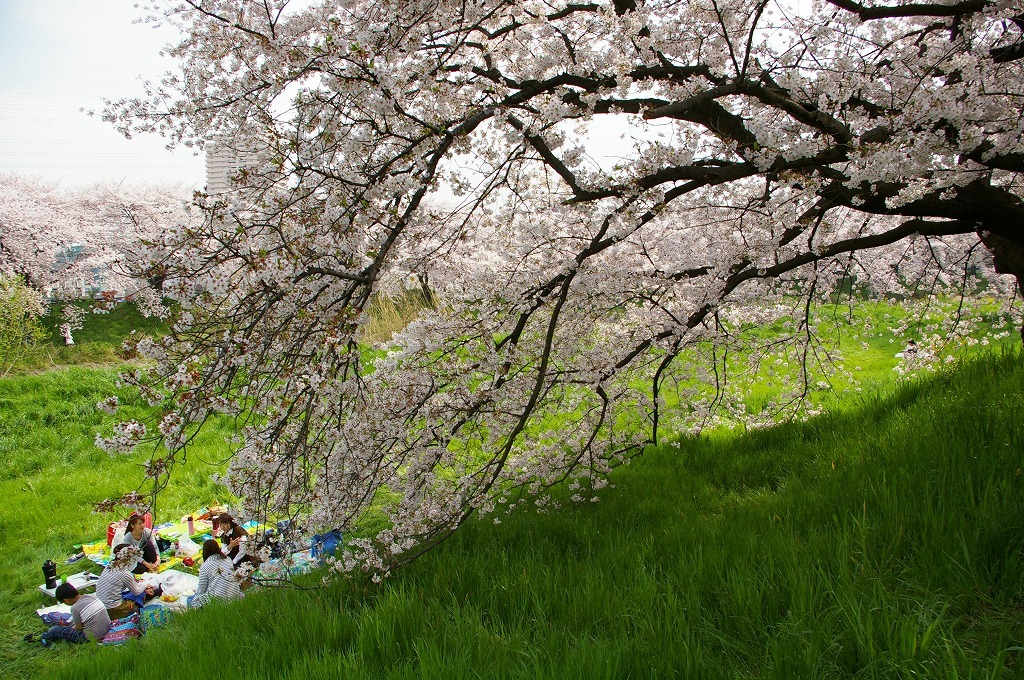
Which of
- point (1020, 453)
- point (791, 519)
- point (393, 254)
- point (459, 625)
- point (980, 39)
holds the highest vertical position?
point (980, 39)

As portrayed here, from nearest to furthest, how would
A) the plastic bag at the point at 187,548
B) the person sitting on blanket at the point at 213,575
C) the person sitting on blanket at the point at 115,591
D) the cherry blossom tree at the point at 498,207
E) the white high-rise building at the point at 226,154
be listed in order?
the cherry blossom tree at the point at 498,207, the white high-rise building at the point at 226,154, the person sitting on blanket at the point at 213,575, the person sitting on blanket at the point at 115,591, the plastic bag at the point at 187,548

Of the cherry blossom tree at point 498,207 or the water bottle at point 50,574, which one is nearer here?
the cherry blossom tree at point 498,207

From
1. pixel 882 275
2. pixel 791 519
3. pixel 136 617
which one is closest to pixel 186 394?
pixel 791 519

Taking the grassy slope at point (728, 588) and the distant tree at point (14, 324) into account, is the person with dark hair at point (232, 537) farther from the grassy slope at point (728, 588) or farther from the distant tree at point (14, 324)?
the distant tree at point (14, 324)

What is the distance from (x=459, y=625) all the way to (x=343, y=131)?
2596 millimetres

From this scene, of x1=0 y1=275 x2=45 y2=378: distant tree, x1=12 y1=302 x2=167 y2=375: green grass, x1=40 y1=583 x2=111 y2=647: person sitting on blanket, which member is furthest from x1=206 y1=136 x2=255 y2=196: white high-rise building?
x1=0 y1=275 x2=45 y2=378: distant tree

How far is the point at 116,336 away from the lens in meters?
18.6

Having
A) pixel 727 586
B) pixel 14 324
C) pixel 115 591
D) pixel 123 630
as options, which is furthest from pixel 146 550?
pixel 14 324

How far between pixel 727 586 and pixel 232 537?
5.76 m

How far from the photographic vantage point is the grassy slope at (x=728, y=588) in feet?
6.98

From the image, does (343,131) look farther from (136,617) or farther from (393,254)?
(136,617)

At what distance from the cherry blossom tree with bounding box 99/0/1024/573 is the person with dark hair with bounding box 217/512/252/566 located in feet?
8.25

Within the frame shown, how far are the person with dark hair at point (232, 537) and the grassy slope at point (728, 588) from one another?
1420 mm

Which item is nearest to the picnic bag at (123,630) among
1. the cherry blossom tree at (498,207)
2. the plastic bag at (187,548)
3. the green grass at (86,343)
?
the plastic bag at (187,548)
